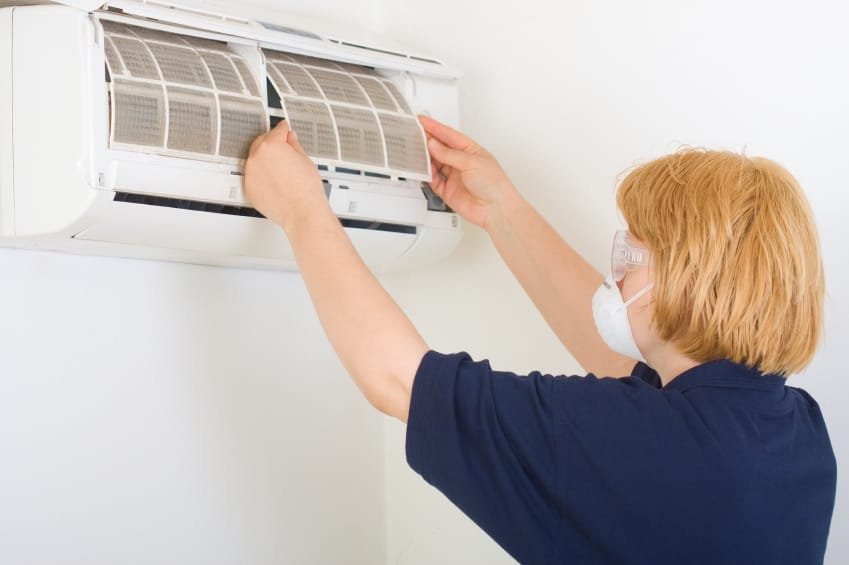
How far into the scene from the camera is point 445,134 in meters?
1.65

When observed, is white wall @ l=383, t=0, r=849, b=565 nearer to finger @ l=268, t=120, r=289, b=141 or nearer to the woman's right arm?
the woman's right arm

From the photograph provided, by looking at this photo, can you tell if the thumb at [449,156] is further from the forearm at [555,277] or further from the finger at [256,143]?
the finger at [256,143]

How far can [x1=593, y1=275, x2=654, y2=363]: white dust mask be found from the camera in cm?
127

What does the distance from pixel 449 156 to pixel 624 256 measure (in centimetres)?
44

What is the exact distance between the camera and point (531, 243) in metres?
1.61

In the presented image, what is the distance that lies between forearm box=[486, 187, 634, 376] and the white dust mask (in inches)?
9.1

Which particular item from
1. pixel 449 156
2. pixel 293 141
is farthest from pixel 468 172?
pixel 293 141

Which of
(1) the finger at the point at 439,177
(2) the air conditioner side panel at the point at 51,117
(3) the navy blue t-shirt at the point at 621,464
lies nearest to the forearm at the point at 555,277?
(1) the finger at the point at 439,177

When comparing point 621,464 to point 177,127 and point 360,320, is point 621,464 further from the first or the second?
point 177,127

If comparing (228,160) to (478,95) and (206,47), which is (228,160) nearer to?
(206,47)

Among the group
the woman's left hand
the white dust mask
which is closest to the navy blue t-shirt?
the white dust mask

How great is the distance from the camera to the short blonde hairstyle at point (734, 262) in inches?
46.0

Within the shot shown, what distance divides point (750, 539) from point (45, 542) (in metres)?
0.94

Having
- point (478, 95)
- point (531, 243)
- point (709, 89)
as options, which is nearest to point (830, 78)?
point (709, 89)
